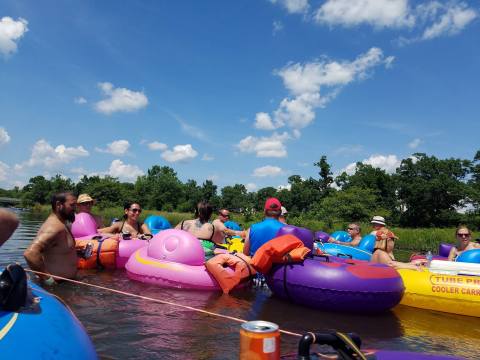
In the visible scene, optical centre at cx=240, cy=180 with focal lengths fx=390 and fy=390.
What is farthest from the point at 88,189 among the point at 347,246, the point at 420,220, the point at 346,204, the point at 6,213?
the point at 6,213

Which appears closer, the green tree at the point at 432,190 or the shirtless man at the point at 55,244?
the shirtless man at the point at 55,244

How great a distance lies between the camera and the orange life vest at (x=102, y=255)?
22.9 ft

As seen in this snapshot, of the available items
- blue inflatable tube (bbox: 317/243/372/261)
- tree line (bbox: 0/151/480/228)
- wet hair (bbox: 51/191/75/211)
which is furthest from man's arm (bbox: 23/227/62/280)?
tree line (bbox: 0/151/480/228)

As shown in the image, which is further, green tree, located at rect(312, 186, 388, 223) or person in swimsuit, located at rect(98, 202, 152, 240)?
green tree, located at rect(312, 186, 388, 223)

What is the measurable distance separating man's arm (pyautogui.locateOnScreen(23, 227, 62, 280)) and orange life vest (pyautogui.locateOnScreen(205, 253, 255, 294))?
7.46 feet

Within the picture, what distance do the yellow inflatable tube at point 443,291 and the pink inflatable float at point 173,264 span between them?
9.51 ft

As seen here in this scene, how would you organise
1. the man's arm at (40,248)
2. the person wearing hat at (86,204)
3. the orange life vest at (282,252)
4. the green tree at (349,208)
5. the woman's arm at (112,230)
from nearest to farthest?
the man's arm at (40,248) → the orange life vest at (282,252) → the woman's arm at (112,230) → the person wearing hat at (86,204) → the green tree at (349,208)

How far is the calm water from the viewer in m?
3.58

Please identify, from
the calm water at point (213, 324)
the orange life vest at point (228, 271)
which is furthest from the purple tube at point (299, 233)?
the calm water at point (213, 324)

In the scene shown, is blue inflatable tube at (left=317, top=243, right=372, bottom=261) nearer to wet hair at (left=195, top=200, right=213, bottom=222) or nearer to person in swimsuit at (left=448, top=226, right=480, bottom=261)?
person in swimsuit at (left=448, top=226, right=480, bottom=261)

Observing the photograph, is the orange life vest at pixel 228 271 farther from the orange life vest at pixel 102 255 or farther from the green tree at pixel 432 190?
the green tree at pixel 432 190

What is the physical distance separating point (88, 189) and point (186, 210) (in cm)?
1534

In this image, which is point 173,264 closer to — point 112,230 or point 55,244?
point 55,244

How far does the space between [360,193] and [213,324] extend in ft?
120
